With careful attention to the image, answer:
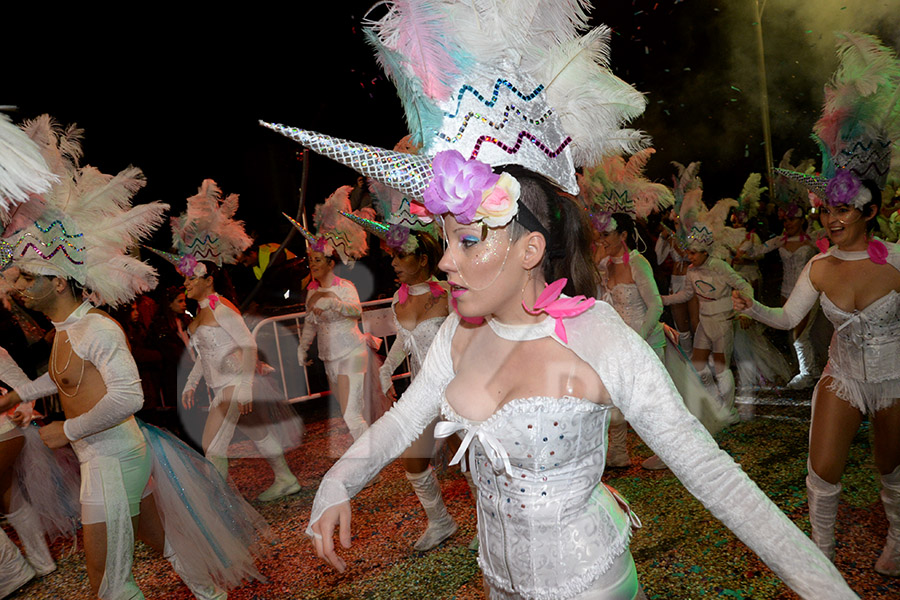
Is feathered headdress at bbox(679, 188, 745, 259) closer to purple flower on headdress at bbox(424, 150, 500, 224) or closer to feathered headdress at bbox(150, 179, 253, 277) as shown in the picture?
feathered headdress at bbox(150, 179, 253, 277)

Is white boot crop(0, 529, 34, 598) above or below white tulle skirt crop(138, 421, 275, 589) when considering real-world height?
below

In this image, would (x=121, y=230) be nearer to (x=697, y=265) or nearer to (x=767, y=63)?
(x=697, y=265)

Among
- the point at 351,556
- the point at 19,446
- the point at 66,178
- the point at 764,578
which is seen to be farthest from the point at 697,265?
the point at 19,446

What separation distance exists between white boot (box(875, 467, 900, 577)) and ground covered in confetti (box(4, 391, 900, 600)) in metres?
0.06

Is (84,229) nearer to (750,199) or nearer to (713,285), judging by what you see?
(713,285)

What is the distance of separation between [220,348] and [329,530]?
152 inches

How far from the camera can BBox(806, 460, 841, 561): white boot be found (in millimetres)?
3027

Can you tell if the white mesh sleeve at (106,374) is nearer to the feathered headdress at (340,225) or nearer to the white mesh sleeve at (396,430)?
the white mesh sleeve at (396,430)

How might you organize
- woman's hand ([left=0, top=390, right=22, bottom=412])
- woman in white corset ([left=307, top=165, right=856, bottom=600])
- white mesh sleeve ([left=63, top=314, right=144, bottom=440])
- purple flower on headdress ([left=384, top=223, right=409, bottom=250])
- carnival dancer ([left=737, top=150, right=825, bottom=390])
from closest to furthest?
1. woman in white corset ([left=307, top=165, right=856, bottom=600])
2. white mesh sleeve ([left=63, top=314, right=144, bottom=440])
3. woman's hand ([left=0, top=390, right=22, bottom=412])
4. purple flower on headdress ([left=384, top=223, right=409, bottom=250])
5. carnival dancer ([left=737, top=150, right=825, bottom=390])

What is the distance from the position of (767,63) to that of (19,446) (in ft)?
43.3

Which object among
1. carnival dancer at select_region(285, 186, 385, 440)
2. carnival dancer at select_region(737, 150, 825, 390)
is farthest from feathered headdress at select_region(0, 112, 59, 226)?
carnival dancer at select_region(737, 150, 825, 390)

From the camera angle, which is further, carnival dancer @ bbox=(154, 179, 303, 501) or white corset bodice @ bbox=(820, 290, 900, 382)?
carnival dancer @ bbox=(154, 179, 303, 501)

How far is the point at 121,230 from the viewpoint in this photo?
342cm

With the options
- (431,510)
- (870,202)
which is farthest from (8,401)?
(870,202)
